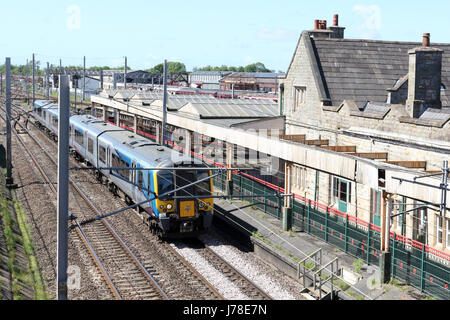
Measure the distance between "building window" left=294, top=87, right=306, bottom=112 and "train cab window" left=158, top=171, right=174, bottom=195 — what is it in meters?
9.77

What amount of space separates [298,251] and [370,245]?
228cm

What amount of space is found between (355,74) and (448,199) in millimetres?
14803

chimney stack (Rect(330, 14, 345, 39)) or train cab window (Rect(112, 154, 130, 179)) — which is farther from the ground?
chimney stack (Rect(330, 14, 345, 39))

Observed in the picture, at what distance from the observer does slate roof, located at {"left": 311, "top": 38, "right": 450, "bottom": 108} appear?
25688 millimetres

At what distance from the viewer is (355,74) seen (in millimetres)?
26391

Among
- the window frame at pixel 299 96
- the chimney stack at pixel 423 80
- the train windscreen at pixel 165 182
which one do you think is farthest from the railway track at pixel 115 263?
the chimney stack at pixel 423 80

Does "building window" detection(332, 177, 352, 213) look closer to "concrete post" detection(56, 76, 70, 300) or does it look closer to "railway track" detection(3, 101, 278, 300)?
"railway track" detection(3, 101, 278, 300)

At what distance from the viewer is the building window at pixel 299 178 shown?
2539 centimetres

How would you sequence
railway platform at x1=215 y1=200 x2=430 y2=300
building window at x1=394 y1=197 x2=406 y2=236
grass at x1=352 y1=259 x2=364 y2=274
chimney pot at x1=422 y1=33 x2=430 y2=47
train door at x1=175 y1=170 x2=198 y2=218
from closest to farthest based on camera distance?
railway platform at x1=215 y1=200 x2=430 y2=300 → grass at x1=352 y1=259 x2=364 y2=274 → building window at x1=394 y1=197 x2=406 y2=236 → train door at x1=175 y1=170 x2=198 y2=218 → chimney pot at x1=422 y1=33 x2=430 y2=47

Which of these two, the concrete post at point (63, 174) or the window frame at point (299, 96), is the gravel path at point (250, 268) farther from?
the window frame at point (299, 96)

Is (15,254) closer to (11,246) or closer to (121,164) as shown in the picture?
(11,246)

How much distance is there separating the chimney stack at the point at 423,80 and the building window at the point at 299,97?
596 cm

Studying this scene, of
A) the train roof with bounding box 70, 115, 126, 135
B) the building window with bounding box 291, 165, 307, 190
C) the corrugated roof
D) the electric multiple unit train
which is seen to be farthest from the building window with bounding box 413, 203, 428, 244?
the train roof with bounding box 70, 115, 126, 135

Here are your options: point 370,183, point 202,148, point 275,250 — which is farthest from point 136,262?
point 202,148
